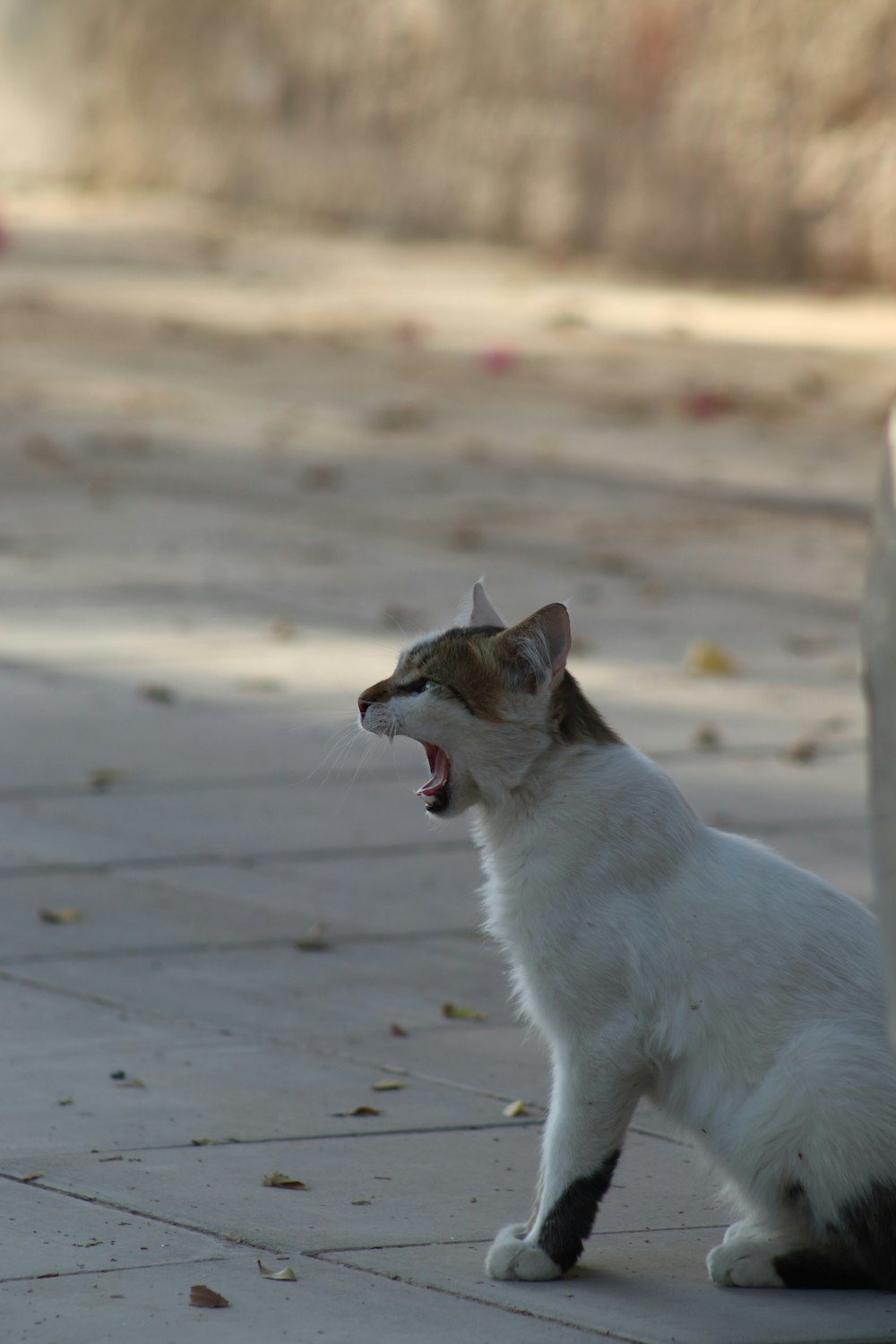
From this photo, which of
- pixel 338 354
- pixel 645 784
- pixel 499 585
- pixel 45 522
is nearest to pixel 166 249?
pixel 338 354

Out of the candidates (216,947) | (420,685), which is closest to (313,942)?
(216,947)

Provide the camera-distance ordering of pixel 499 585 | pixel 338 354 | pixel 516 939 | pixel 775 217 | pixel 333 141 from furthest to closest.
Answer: pixel 333 141, pixel 775 217, pixel 338 354, pixel 499 585, pixel 516 939

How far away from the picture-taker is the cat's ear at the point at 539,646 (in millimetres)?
4156

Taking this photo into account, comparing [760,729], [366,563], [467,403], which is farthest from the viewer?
[467,403]

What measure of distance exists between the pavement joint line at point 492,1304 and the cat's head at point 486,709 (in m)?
0.93

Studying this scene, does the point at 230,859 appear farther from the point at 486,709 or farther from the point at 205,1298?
the point at 205,1298

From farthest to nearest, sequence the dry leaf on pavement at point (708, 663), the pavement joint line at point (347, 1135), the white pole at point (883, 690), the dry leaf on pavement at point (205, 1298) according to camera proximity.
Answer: the dry leaf on pavement at point (708, 663) < the pavement joint line at point (347, 1135) < the dry leaf on pavement at point (205, 1298) < the white pole at point (883, 690)

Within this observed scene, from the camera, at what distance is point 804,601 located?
11.5 meters

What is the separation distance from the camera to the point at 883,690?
290 centimetres

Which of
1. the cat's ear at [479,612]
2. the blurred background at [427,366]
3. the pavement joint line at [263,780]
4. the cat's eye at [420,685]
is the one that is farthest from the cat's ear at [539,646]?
the pavement joint line at [263,780]

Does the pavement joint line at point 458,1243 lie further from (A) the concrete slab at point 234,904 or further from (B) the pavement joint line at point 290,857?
(B) the pavement joint line at point 290,857

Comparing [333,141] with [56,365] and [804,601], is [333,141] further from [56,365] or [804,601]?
[804,601]

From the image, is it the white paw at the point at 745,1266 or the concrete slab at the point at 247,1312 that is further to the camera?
the white paw at the point at 745,1266

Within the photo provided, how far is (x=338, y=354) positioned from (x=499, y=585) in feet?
28.2
